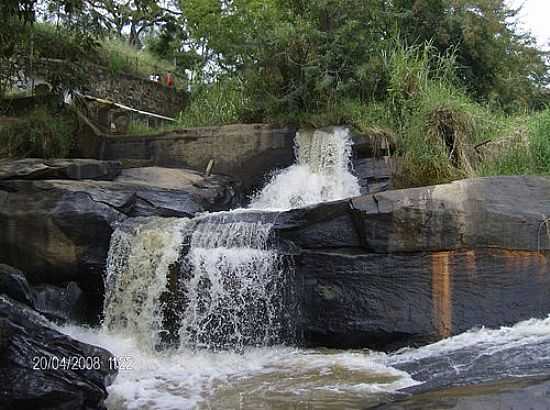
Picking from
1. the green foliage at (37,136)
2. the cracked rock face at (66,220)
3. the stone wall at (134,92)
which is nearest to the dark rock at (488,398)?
the cracked rock face at (66,220)

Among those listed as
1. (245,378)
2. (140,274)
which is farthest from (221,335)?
(140,274)

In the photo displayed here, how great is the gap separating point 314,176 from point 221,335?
4084 millimetres

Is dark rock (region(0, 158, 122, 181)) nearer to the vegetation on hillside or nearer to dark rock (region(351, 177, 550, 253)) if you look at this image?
the vegetation on hillside

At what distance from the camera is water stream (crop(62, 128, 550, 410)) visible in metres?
5.33

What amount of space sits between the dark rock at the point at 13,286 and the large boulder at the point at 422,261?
10.0 ft

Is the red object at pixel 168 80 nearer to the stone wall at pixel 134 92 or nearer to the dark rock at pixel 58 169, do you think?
the stone wall at pixel 134 92

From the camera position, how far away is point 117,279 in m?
7.82

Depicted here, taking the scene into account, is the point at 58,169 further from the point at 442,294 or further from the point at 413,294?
the point at 442,294

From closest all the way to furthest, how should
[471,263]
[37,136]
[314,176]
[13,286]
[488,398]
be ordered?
1. [488,398]
2. [13,286]
3. [471,263]
4. [314,176]
5. [37,136]

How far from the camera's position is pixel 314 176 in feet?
34.0

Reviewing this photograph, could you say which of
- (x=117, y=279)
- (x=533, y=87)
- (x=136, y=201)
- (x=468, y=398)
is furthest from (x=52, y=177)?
(x=533, y=87)

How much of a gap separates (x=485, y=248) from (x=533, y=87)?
35.3 feet

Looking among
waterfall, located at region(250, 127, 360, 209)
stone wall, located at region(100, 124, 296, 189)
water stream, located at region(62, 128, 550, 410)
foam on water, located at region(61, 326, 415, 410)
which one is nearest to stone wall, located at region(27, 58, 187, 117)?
stone wall, located at region(100, 124, 296, 189)

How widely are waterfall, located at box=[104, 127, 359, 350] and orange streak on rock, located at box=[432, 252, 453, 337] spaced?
1682mm
